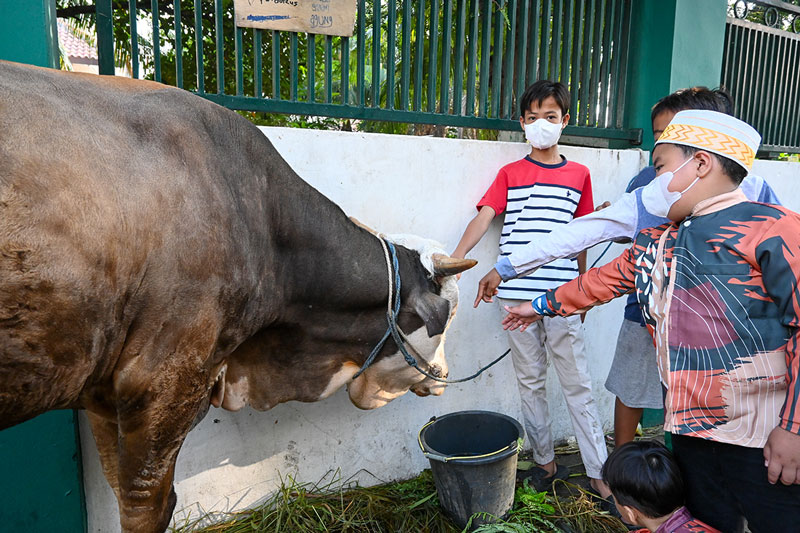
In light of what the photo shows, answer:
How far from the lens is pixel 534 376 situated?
Answer: 3.40 m

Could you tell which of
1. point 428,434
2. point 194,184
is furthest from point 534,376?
point 194,184

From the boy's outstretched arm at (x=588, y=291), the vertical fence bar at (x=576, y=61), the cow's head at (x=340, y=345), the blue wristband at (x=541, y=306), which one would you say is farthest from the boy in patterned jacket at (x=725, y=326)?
the vertical fence bar at (x=576, y=61)

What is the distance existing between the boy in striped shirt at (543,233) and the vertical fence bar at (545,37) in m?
0.75

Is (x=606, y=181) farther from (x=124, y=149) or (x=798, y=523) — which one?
(x=124, y=149)

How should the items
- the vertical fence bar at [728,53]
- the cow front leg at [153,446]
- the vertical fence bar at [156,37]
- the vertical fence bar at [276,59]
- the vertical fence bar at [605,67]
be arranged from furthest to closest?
1. the vertical fence bar at [728,53]
2. the vertical fence bar at [605,67]
3. the vertical fence bar at [276,59]
4. the vertical fence bar at [156,37]
5. the cow front leg at [153,446]

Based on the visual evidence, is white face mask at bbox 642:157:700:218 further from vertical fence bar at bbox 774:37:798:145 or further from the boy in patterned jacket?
vertical fence bar at bbox 774:37:798:145

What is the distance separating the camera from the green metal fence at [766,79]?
516 cm

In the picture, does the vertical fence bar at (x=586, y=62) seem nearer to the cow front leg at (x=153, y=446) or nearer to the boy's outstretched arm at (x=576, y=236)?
the boy's outstretched arm at (x=576, y=236)

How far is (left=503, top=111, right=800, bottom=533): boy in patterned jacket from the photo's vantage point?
5.52ft

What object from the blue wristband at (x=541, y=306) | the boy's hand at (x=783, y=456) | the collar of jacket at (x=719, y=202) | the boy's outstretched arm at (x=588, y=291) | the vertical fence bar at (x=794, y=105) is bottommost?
the boy's hand at (x=783, y=456)

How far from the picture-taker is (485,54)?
12.1 ft

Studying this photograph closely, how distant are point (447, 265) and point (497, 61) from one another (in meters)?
1.76

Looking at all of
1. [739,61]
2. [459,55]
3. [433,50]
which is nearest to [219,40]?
[433,50]

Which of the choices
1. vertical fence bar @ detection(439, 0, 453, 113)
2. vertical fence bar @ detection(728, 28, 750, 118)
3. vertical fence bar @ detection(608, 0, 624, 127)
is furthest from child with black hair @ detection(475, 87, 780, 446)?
vertical fence bar @ detection(728, 28, 750, 118)
